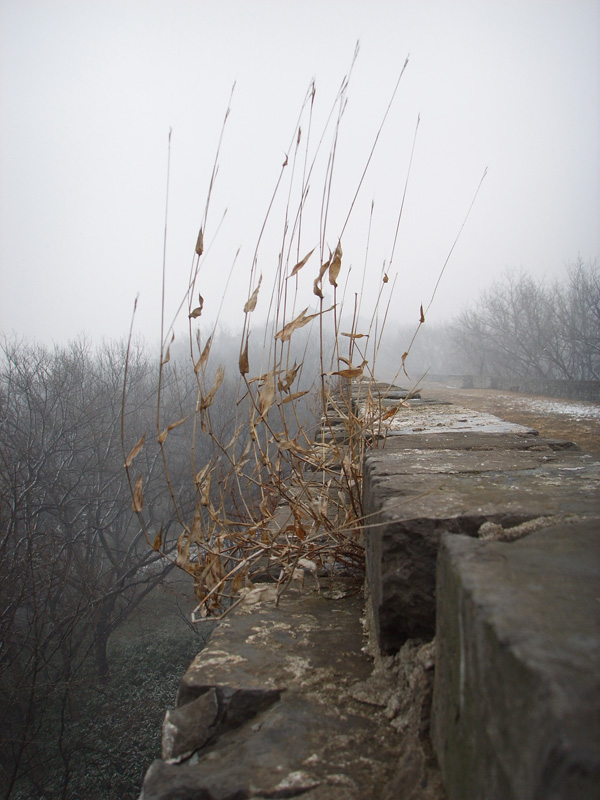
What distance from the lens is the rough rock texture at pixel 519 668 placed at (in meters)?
0.32

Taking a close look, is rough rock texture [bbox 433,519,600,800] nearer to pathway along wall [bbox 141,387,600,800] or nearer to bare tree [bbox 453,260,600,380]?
pathway along wall [bbox 141,387,600,800]

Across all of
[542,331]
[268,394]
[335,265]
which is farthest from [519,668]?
[542,331]

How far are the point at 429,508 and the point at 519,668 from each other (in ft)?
1.60

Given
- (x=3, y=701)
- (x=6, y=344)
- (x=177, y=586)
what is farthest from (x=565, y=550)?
(x=6, y=344)

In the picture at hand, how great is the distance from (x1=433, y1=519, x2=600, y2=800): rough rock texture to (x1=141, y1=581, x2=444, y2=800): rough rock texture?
11 cm

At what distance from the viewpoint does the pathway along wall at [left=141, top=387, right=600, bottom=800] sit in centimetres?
38

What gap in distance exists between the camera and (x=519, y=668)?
382 mm

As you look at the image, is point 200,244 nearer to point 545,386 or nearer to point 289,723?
point 289,723

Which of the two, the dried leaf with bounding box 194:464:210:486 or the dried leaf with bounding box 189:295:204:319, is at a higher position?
the dried leaf with bounding box 189:295:204:319

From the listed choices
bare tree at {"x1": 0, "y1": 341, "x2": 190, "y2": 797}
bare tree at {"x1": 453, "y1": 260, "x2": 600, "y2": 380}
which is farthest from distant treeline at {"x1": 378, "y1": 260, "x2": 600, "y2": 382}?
bare tree at {"x1": 0, "y1": 341, "x2": 190, "y2": 797}

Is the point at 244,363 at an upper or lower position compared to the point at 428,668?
upper

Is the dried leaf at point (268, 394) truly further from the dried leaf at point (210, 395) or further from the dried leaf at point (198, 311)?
the dried leaf at point (198, 311)

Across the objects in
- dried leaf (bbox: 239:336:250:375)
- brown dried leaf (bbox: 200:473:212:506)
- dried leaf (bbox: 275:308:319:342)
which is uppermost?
dried leaf (bbox: 275:308:319:342)

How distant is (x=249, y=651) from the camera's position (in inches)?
38.5
